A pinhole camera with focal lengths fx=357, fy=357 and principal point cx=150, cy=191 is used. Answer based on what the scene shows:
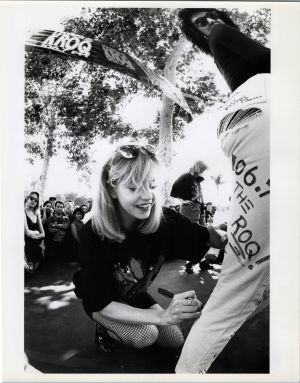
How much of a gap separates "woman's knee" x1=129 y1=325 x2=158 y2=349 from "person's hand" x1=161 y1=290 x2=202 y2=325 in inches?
2.7

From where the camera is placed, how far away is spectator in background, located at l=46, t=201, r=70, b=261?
1810mm

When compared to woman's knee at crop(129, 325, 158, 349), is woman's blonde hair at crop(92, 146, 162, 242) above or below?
above

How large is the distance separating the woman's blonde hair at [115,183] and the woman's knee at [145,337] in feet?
1.54

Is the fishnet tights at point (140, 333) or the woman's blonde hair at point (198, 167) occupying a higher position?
the woman's blonde hair at point (198, 167)

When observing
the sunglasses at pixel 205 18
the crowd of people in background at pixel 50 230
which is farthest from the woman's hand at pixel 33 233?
the sunglasses at pixel 205 18

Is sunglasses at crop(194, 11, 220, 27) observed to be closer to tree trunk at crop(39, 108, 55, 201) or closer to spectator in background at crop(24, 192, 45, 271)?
tree trunk at crop(39, 108, 55, 201)

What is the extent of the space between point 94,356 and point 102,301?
290 mm

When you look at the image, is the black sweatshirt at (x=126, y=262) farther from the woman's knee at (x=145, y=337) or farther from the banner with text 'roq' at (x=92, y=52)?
the banner with text 'roq' at (x=92, y=52)

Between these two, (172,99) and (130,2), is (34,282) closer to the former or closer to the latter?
(172,99)

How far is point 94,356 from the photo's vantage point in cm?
181

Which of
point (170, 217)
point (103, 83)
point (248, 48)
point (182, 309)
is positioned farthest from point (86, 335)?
point (248, 48)

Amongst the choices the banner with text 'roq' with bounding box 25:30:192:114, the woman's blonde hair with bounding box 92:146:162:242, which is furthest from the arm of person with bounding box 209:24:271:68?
the woman's blonde hair with bounding box 92:146:162:242

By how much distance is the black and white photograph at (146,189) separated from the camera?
180cm
